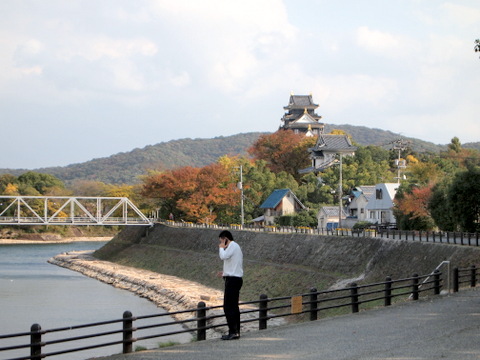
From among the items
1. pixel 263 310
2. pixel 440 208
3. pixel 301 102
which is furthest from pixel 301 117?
pixel 263 310

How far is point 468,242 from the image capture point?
38125mm

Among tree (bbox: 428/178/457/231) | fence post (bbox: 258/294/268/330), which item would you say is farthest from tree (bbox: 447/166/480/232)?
fence post (bbox: 258/294/268/330)

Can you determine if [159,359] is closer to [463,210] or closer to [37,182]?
[463,210]

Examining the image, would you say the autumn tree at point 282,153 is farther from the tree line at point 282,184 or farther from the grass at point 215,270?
the grass at point 215,270

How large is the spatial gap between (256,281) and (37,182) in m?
93.5

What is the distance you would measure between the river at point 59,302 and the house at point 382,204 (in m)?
27.7

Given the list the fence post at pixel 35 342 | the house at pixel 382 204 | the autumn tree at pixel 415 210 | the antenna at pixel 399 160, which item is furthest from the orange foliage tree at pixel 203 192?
the fence post at pixel 35 342

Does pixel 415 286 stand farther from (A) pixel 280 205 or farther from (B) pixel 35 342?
(A) pixel 280 205

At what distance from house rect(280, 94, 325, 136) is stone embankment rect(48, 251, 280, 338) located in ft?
188

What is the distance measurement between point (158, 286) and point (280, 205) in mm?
29263

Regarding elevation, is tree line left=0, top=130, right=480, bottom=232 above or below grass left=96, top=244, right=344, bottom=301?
above

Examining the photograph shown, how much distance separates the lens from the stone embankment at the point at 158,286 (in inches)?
1647

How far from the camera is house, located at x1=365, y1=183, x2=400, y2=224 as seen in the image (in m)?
68.7

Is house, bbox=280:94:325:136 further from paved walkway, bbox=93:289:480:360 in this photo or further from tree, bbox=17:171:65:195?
paved walkway, bbox=93:289:480:360
